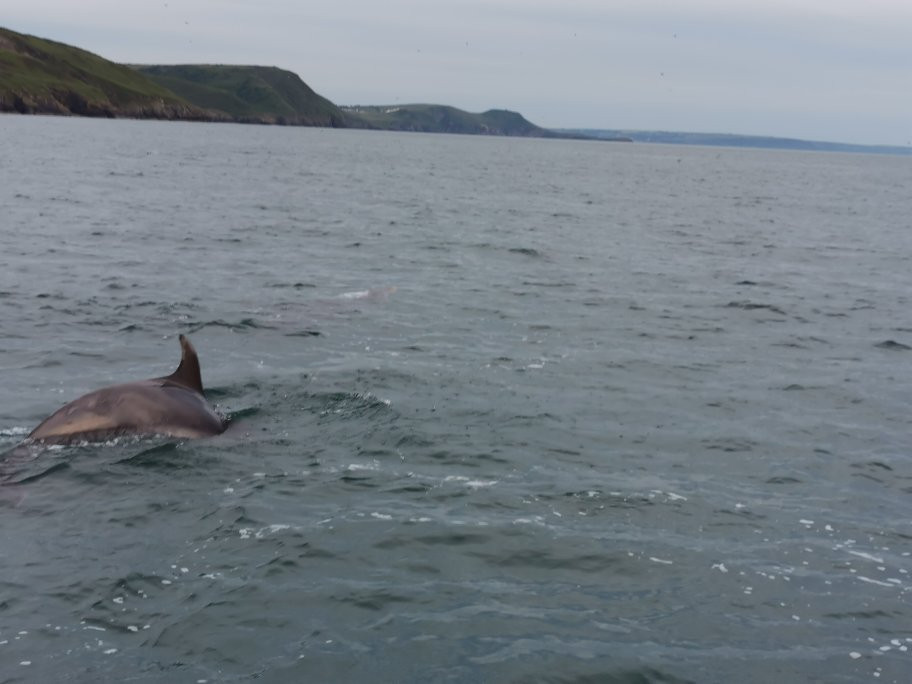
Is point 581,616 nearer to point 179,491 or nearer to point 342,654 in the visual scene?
point 342,654

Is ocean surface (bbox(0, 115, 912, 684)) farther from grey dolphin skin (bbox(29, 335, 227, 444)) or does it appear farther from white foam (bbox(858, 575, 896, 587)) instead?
grey dolphin skin (bbox(29, 335, 227, 444))

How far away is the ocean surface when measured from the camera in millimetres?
9336

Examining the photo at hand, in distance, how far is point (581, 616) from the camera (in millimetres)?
9984

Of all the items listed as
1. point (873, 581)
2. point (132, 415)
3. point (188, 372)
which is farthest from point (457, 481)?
point (873, 581)

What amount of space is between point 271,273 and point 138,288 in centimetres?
507

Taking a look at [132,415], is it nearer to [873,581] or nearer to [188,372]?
[188,372]

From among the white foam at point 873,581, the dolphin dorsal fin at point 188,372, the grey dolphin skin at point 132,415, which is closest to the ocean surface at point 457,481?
the white foam at point 873,581

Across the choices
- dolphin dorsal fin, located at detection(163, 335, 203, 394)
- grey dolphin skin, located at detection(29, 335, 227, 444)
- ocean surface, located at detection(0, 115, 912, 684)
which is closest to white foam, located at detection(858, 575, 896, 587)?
ocean surface, located at detection(0, 115, 912, 684)

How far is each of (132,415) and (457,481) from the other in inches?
193

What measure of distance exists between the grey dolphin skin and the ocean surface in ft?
0.94

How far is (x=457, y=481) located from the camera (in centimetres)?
1355

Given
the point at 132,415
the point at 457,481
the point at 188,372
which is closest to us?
the point at 457,481

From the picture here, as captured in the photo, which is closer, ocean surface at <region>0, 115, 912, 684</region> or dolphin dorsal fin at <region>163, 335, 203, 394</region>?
ocean surface at <region>0, 115, 912, 684</region>

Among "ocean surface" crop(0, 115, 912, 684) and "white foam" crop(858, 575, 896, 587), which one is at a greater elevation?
"ocean surface" crop(0, 115, 912, 684)
